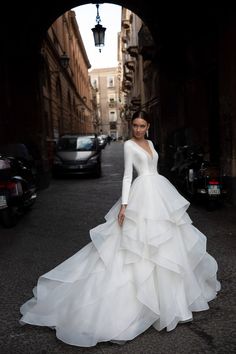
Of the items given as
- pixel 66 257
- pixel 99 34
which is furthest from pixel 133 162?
pixel 99 34

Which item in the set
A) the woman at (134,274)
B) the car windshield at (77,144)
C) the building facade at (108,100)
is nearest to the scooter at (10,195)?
the woman at (134,274)

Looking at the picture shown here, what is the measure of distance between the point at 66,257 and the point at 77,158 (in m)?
10.6

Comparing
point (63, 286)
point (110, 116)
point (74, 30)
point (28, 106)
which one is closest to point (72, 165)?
point (28, 106)

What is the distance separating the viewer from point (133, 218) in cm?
343

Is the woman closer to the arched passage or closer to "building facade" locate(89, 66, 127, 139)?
the arched passage

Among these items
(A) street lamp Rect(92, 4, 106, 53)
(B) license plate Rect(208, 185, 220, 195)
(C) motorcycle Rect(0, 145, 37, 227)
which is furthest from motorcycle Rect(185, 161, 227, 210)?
(A) street lamp Rect(92, 4, 106, 53)

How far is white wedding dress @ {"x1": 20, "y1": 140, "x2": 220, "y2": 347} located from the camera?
3.16 meters

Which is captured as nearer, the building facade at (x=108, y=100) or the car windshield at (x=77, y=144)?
the car windshield at (x=77, y=144)

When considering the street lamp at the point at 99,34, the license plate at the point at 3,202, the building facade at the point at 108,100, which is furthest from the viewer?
the building facade at the point at 108,100

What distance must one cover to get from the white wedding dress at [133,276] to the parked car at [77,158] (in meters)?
12.2

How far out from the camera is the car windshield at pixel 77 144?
1662cm

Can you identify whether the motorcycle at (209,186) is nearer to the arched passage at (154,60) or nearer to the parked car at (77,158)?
the arched passage at (154,60)

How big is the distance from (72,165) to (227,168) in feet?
24.8

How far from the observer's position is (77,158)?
1595cm
